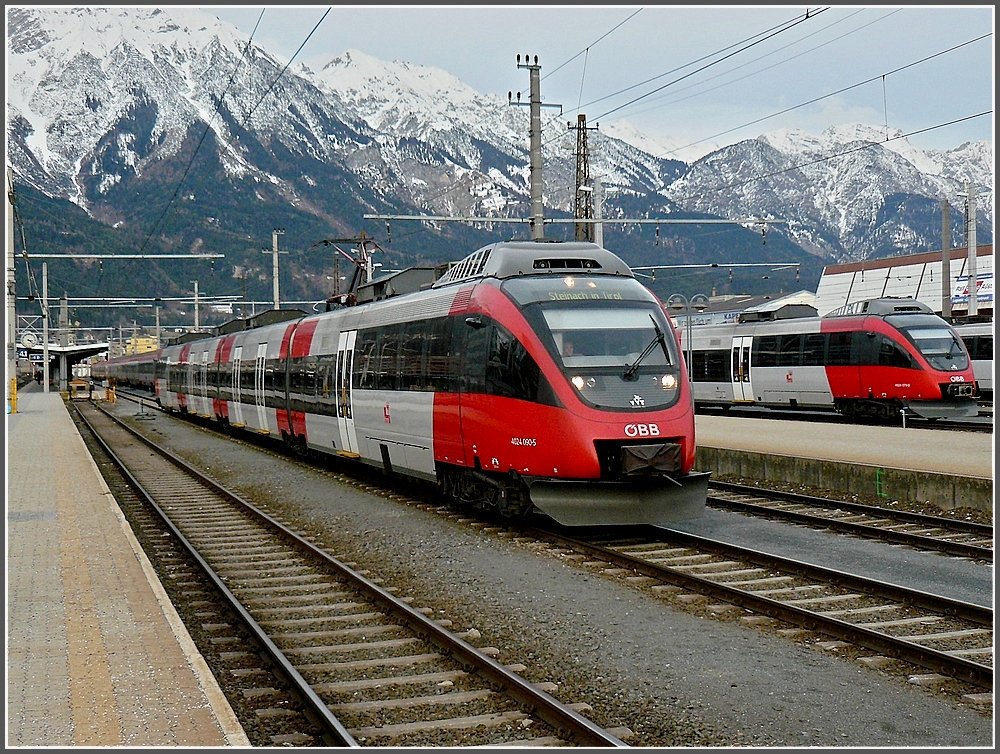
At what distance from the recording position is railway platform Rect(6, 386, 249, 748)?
21.7 ft

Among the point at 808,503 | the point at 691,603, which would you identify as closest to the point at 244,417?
the point at 808,503

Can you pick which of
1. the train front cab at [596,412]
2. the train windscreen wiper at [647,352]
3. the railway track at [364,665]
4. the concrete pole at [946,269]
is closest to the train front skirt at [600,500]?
the train front cab at [596,412]

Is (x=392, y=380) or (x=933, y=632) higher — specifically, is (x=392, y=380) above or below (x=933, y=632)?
above

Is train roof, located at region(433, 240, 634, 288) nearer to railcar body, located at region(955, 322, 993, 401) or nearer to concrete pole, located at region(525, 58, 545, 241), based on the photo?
concrete pole, located at region(525, 58, 545, 241)

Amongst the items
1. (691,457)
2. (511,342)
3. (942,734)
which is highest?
(511,342)

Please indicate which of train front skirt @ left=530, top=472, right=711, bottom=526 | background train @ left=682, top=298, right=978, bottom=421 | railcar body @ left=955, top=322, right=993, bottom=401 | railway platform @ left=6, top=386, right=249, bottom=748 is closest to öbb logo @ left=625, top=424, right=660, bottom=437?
train front skirt @ left=530, top=472, right=711, bottom=526

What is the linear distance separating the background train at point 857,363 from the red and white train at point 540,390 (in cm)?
1544

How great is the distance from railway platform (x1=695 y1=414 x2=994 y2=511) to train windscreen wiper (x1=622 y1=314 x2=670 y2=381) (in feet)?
17.2

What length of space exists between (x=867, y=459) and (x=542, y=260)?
298 inches

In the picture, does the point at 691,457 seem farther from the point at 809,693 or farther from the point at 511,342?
the point at 809,693

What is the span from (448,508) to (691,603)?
706 cm

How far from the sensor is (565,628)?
9.44 meters

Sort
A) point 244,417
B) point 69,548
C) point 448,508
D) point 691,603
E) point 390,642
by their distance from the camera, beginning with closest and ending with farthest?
point 390,642 < point 691,603 < point 69,548 < point 448,508 < point 244,417

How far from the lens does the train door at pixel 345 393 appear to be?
66.8 feet
